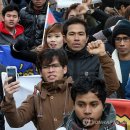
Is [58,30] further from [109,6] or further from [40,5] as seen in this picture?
[109,6]

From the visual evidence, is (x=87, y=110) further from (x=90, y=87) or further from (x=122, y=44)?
(x=122, y=44)

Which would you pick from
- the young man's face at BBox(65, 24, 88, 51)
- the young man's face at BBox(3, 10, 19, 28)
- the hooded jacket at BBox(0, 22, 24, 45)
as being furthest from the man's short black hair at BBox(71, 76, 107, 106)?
the young man's face at BBox(3, 10, 19, 28)

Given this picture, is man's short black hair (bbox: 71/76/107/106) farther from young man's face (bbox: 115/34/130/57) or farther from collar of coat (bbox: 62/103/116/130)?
young man's face (bbox: 115/34/130/57)

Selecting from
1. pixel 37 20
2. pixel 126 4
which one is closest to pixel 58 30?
pixel 37 20

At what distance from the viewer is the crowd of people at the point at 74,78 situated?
4.50m

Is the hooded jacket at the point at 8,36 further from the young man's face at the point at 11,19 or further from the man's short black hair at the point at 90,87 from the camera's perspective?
the man's short black hair at the point at 90,87

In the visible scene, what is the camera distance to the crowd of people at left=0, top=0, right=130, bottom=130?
177 inches

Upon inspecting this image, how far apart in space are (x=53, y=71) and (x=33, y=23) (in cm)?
405

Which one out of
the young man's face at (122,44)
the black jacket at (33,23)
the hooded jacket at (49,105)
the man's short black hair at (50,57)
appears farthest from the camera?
the black jacket at (33,23)

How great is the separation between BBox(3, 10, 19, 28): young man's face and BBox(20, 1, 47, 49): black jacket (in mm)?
351

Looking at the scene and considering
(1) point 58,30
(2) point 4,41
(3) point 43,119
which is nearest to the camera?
(3) point 43,119

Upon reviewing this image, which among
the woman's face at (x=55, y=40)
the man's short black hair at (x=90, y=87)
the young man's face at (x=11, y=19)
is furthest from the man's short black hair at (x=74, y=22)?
the young man's face at (x=11, y=19)

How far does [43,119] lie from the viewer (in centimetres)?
527

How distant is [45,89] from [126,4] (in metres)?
4.99
